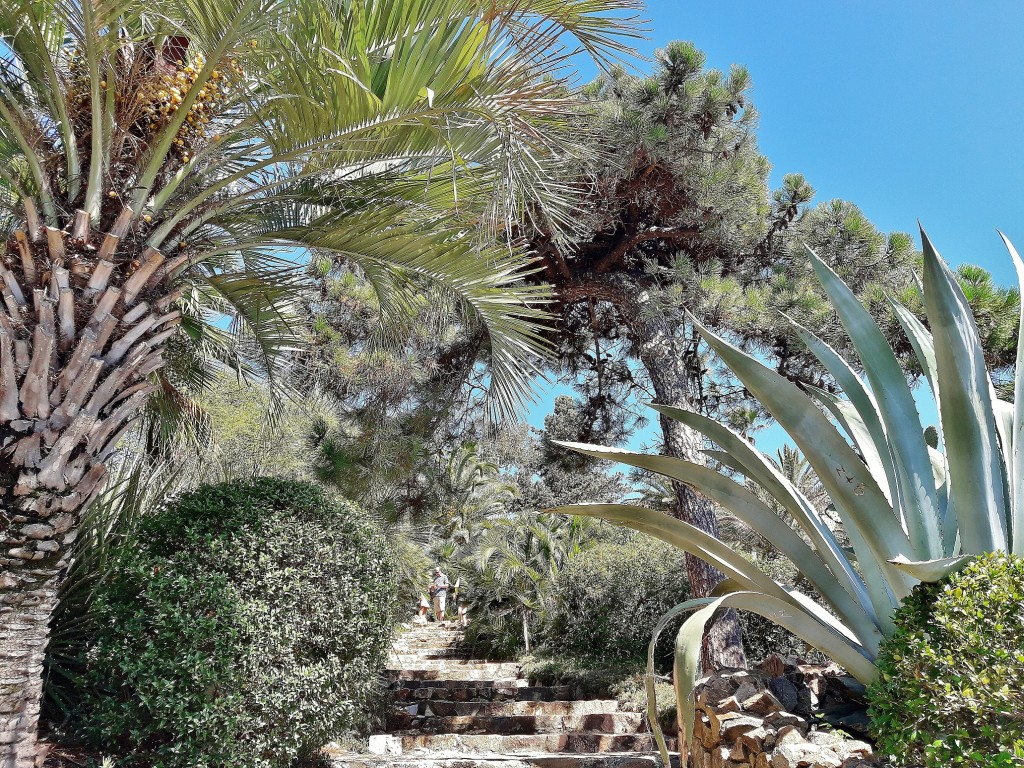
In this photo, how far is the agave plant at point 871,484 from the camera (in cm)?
251

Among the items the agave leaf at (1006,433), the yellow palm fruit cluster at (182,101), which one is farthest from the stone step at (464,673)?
the agave leaf at (1006,433)

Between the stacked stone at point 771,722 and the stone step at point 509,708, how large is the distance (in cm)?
447

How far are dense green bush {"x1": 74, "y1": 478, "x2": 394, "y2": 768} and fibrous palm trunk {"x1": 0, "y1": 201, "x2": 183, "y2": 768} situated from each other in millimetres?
756

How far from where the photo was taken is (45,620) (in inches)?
125

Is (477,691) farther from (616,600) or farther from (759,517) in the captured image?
(759,517)

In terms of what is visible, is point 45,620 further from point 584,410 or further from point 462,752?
point 584,410

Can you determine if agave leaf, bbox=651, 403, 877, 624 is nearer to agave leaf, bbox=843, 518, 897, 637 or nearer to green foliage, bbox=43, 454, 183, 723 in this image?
agave leaf, bbox=843, 518, 897, 637

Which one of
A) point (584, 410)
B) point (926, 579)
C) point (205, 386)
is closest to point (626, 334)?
point (584, 410)

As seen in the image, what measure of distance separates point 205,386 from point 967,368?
5.73 meters

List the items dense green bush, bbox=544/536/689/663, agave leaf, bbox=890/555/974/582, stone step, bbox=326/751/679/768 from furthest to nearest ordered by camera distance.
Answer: dense green bush, bbox=544/536/689/663, stone step, bbox=326/751/679/768, agave leaf, bbox=890/555/974/582

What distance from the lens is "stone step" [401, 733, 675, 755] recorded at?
21.4 feet

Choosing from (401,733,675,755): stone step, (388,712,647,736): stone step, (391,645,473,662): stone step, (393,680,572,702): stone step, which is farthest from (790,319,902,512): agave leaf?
(391,645,473,662): stone step

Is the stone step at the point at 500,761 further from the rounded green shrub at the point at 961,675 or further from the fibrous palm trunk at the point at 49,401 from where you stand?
the rounded green shrub at the point at 961,675

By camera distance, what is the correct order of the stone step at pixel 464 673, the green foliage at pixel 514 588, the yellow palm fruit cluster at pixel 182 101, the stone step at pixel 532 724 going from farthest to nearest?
the green foliage at pixel 514 588, the stone step at pixel 464 673, the stone step at pixel 532 724, the yellow palm fruit cluster at pixel 182 101
